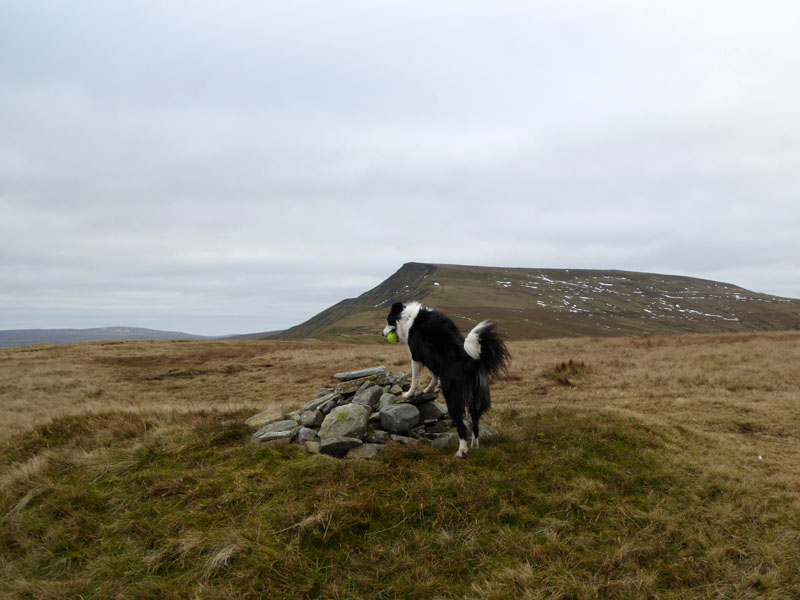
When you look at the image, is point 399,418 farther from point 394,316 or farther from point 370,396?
point 394,316

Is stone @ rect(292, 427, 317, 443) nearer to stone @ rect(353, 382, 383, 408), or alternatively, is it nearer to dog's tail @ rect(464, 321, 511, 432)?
stone @ rect(353, 382, 383, 408)

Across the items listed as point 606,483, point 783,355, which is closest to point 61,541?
point 606,483

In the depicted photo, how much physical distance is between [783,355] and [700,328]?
140654 millimetres

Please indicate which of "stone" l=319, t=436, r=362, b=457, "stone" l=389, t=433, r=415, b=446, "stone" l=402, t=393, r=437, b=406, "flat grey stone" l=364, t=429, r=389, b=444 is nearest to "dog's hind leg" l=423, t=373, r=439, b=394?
"stone" l=402, t=393, r=437, b=406

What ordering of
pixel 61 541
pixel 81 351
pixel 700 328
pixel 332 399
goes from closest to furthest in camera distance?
pixel 61 541 → pixel 332 399 → pixel 81 351 → pixel 700 328

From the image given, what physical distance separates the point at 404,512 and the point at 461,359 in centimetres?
270

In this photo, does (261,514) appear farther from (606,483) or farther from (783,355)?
(783,355)

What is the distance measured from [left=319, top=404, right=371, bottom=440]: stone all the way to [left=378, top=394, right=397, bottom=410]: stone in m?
0.53

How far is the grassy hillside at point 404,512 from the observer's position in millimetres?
4965

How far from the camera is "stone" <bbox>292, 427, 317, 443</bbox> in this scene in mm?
8430

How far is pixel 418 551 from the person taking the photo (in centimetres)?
543

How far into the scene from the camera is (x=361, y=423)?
8211 millimetres

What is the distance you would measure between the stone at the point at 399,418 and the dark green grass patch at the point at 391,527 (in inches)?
28.1

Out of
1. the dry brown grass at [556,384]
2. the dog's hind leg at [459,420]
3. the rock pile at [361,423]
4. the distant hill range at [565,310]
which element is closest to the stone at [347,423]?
the rock pile at [361,423]
